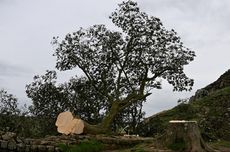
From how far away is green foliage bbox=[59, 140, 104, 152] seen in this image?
14.8 metres

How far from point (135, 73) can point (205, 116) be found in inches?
178

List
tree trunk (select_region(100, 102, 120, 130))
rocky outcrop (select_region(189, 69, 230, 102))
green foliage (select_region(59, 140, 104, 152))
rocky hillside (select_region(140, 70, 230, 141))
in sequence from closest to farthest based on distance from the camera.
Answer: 1. green foliage (select_region(59, 140, 104, 152))
2. tree trunk (select_region(100, 102, 120, 130))
3. rocky hillside (select_region(140, 70, 230, 141))
4. rocky outcrop (select_region(189, 69, 230, 102))

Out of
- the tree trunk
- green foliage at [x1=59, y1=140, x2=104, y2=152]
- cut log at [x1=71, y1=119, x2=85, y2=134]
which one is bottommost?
green foliage at [x1=59, y1=140, x2=104, y2=152]

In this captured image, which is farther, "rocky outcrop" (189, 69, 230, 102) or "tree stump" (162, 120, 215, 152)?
"rocky outcrop" (189, 69, 230, 102)

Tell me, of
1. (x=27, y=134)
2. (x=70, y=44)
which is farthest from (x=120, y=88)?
(x=27, y=134)

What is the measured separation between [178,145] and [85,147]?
3.10m

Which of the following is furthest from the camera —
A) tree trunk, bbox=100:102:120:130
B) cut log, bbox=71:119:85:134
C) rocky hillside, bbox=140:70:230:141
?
rocky hillside, bbox=140:70:230:141

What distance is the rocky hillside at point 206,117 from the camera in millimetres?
21031

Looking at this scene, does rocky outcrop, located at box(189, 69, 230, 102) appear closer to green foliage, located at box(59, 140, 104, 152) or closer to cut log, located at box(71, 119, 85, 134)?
cut log, located at box(71, 119, 85, 134)

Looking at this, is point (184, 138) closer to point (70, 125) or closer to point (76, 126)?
point (76, 126)

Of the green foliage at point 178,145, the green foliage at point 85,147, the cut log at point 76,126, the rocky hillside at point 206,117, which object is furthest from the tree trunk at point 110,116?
the green foliage at point 178,145

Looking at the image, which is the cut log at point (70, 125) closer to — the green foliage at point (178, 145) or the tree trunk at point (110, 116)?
the tree trunk at point (110, 116)

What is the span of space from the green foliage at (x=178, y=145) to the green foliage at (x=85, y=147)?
2.56 meters

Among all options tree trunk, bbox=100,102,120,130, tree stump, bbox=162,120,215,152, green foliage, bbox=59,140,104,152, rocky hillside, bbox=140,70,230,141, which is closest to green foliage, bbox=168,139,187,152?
tree stump, bbox=162,120,215,152
